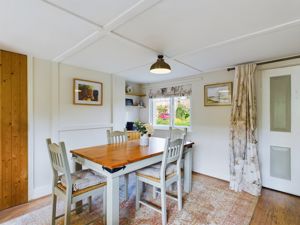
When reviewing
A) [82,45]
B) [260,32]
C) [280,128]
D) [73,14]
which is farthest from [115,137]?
[280,128]

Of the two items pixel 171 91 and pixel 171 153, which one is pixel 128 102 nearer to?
pixel 171 91

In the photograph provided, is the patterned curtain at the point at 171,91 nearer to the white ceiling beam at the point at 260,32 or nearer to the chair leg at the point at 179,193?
the white ceiling beam at the point at 260,32

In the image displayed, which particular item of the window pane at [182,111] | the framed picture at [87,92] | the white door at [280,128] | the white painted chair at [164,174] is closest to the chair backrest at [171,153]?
the white painted chair at [164,174]

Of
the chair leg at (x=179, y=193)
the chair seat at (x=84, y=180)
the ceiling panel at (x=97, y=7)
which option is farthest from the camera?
the chair leg at (x=179, y=193)

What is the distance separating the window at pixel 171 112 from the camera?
3789 mm

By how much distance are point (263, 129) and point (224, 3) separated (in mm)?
2269

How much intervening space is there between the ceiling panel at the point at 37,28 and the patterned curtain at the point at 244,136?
2.34 meters

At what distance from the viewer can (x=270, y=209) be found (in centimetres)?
215

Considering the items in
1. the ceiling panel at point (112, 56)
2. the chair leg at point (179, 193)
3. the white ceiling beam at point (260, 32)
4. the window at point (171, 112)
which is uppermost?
the ceiling panel at point (112, 56)

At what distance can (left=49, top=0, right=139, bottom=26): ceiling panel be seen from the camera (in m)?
1.21

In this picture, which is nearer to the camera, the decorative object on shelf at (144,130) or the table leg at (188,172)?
the decorative object on shelf at (144,130)

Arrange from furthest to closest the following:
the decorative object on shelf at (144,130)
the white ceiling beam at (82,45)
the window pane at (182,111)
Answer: the window pane at (182,111) < the decorative object on shelf at (144,130) < the white ceiling beam at (82,45)

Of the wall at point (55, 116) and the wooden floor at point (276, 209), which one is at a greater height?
the wall at point (55, 116)

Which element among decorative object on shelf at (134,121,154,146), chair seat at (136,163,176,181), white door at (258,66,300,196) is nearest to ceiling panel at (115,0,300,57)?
decorative object on shelf at (134,121,154,146)
